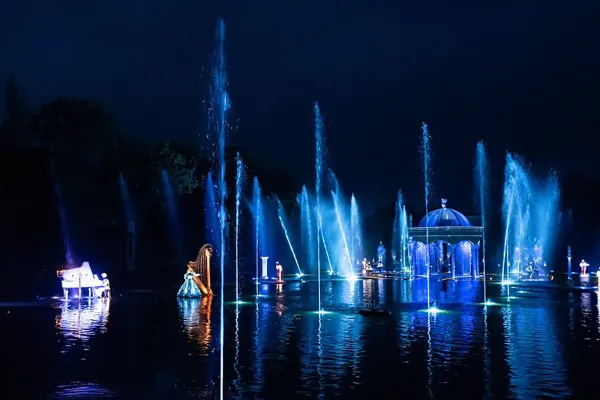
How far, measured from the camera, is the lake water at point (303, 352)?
37.2ft

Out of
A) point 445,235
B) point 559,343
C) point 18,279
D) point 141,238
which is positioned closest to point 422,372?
point 559,343

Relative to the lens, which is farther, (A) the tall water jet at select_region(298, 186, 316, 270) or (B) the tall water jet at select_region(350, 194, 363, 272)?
(A) the tall water jet at select_region(298, 186, 316, 270)

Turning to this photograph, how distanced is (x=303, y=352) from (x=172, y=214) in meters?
49.4

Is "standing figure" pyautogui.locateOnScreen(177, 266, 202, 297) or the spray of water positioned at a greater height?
the spray of water

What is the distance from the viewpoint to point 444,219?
57125 mm

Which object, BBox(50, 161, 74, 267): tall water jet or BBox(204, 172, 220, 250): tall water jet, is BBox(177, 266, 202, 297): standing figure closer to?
BBox(50, 161, 74, 267): tall water jet

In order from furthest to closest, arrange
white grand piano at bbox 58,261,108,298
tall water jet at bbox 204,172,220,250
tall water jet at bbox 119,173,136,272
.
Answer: tall water jet at bbox 204,172,220,250, tall water jet at bbox 119,173,136,272, white grand piano at bbox 58,261,108,298

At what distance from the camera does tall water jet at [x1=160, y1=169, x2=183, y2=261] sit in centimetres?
6094

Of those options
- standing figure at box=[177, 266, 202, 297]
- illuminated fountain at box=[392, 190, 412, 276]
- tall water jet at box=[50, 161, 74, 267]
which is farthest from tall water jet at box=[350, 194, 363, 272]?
standing figure at box=[177, 266, 202, 297]

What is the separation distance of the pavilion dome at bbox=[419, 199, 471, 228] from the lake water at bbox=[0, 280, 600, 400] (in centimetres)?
3080

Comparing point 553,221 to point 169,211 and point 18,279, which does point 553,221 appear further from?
point 18,279

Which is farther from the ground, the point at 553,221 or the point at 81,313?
the point at 553,221

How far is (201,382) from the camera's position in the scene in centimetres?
1185

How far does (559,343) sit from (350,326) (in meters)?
5.74
